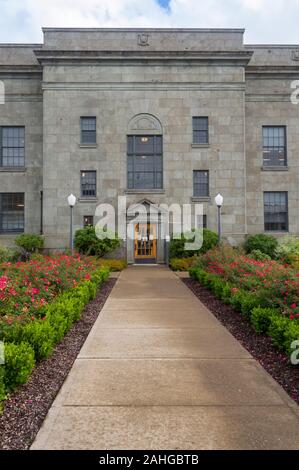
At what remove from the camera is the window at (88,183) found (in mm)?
26017

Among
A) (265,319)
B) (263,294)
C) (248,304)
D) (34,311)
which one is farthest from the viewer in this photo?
(248,304)

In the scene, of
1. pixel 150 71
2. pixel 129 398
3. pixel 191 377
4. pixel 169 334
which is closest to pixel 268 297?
pixel 169 334

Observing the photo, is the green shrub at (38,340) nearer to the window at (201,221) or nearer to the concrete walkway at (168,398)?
the concrete walkway at (168,398)

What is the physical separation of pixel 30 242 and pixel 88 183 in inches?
227

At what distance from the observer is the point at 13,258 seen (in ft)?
82.1

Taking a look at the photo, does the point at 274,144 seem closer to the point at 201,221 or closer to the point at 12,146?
the point at 201,221

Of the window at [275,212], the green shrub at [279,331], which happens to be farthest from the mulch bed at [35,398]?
the window at [275,212]

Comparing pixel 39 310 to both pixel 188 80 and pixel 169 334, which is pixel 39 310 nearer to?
pixel 169 334

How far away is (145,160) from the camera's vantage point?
26.4m

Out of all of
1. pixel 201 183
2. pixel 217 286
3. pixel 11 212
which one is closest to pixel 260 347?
pixel 217 286

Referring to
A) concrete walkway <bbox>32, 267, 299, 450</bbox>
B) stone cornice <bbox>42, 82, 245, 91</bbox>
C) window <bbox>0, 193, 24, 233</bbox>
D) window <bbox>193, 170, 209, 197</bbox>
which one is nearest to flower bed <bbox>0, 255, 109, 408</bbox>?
concrete walkway <bbox>32, 267, 299, 450</bbox>

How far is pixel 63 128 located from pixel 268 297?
21.5 m

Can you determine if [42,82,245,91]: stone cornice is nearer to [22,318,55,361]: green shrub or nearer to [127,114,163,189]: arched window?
[127,114,163,189]: arched window

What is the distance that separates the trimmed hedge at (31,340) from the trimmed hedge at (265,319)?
3944 millimetres
